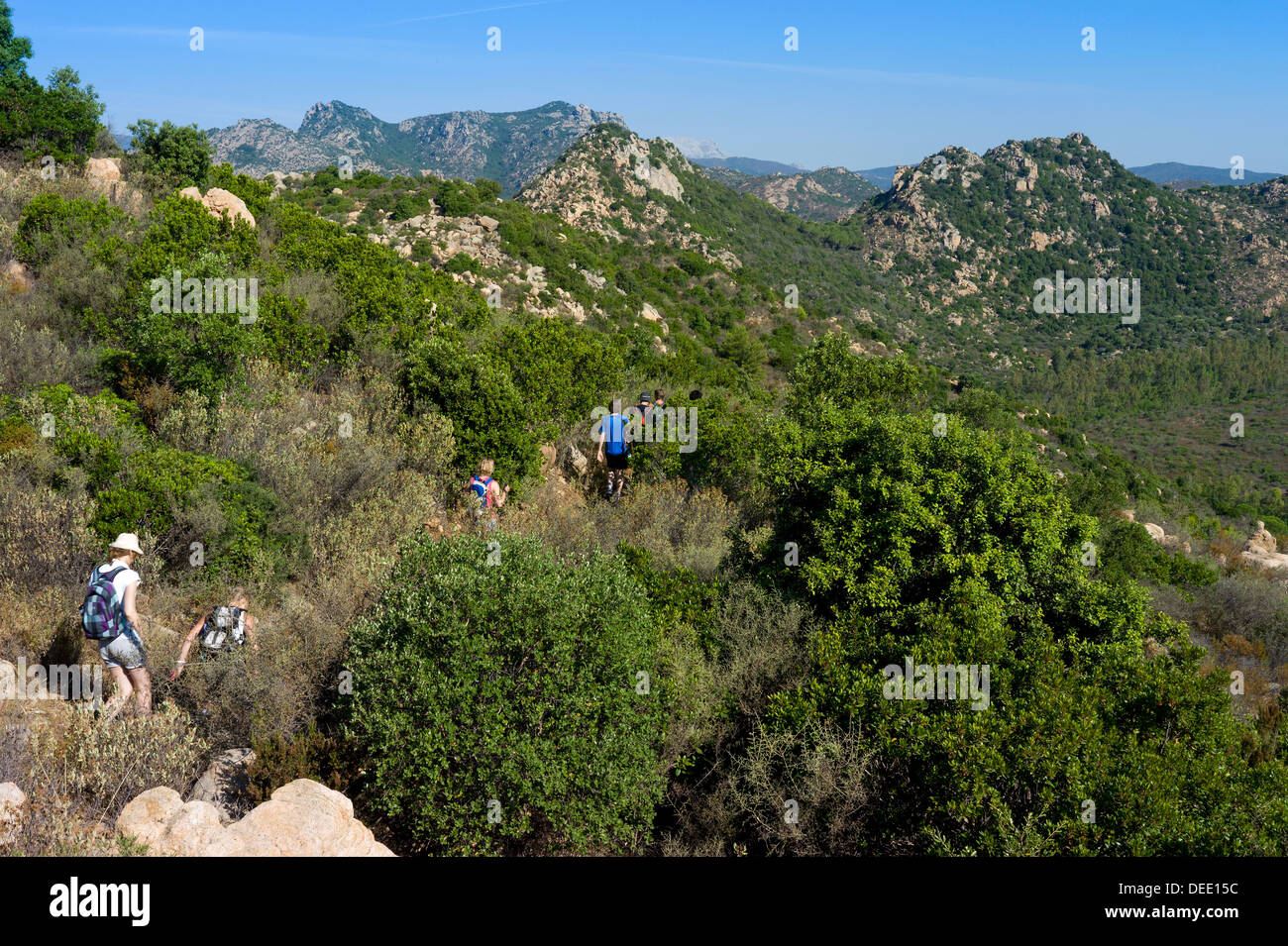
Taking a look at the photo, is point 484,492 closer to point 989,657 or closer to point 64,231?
point 989,657

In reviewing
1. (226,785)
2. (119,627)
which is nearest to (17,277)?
(119,627)

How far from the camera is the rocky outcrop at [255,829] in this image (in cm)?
430

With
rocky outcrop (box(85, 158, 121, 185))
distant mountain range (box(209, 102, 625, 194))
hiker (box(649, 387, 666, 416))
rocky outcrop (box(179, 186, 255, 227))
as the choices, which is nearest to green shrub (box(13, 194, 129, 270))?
rocky outcrop (box(179, 186, 255, 227))

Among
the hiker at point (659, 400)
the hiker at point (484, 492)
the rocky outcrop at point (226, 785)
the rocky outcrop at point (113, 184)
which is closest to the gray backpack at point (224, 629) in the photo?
the rocky outcrop at point (226, 785)

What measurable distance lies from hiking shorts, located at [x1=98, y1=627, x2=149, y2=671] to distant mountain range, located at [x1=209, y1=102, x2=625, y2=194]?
5255 inches

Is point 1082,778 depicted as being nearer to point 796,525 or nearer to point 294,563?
point 796,525

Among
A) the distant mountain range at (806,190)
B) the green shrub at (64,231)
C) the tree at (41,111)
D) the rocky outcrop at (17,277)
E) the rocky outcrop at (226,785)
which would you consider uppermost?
the distant mountain range at (806,190)

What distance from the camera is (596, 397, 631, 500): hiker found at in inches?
482

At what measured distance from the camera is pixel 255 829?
4.42 m

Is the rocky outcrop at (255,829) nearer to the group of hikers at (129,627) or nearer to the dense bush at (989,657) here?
the group of hikers at (129,627)

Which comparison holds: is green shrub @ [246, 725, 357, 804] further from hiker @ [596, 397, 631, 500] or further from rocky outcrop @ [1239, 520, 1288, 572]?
rocky outcrop @ [1239, 520, 1288, 572]

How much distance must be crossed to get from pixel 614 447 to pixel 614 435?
0.21 meters
